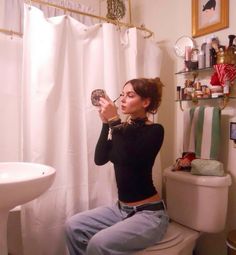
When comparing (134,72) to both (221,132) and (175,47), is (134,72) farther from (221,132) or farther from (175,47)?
(221,132)

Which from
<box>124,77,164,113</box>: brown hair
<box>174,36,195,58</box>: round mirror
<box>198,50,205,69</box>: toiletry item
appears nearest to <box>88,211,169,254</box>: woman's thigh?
<box>124,77,164,113</box>: brown hair

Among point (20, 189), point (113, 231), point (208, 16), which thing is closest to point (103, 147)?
point (113, 231)

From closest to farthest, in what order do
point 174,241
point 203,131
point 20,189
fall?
point 20,189
point 174,241
point 203,131

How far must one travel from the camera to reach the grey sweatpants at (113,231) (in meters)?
1.09

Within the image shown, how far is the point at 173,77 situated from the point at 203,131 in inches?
19.7

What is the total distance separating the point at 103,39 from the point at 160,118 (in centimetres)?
69

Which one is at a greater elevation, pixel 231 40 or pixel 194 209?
pixel 231 40

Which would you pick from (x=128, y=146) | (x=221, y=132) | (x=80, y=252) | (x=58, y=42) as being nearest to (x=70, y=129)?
(x=128, y=146)

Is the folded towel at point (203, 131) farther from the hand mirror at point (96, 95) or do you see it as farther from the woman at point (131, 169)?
the hand mirror at point (96, 95)

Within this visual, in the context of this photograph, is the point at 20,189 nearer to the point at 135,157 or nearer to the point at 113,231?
the point at 113,231

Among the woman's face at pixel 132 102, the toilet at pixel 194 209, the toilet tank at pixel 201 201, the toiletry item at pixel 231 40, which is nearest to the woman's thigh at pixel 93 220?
the toilet at pixel 194 209

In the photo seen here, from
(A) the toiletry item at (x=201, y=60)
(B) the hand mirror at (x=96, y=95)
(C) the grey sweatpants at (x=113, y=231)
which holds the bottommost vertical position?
(C) the grey sweatpants at (x=113, y=231)

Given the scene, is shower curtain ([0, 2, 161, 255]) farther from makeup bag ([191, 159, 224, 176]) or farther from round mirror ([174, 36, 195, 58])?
makeup bag ([191, 159, 224, 176])

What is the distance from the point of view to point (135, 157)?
1259 mm
